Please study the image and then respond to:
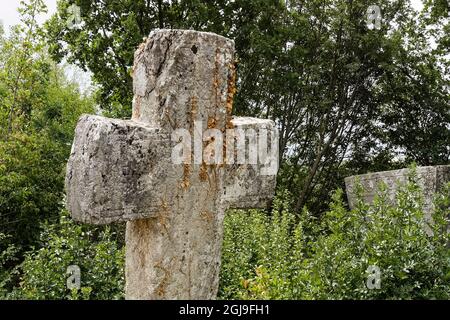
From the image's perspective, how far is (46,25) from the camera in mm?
13148

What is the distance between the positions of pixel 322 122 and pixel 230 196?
13893mm

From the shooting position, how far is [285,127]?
16.7m

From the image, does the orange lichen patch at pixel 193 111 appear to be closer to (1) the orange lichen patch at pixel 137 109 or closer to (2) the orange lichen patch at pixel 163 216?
(1) the orange lichen patch at pixel 137 109

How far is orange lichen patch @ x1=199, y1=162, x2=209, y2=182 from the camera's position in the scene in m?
3.13

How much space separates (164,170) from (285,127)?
13.8m

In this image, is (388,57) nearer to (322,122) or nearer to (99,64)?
(322,122)

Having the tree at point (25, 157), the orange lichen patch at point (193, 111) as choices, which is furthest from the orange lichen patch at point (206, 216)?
the tree at point (25, 157)

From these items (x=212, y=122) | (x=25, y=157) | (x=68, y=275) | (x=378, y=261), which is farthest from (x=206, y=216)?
(x=25, y=157)

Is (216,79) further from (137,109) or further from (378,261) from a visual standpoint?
(378,261)

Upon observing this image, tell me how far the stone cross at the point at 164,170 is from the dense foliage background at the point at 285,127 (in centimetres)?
116

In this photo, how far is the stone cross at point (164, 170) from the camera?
2.87m

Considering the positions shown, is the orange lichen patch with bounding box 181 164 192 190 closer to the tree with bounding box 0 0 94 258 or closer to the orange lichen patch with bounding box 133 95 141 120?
the orange lichen patch with bounding box 133 95 141 120
